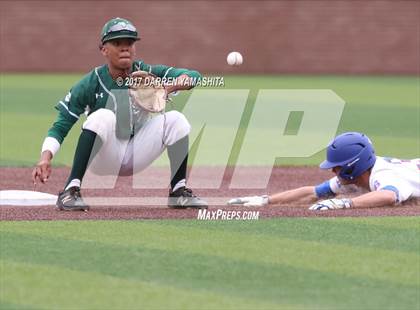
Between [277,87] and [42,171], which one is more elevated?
[42,171]

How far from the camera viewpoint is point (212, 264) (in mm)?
6770

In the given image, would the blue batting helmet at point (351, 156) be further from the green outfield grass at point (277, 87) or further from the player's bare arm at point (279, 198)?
the green outfield grass at point (277, 87)

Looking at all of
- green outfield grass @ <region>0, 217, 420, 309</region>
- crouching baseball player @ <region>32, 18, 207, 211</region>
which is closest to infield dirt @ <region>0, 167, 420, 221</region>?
crouching baseball player @ <region>32, 18, 207, 211</region>

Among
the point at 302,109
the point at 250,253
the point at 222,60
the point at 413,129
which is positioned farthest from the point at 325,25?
the point at 250,253

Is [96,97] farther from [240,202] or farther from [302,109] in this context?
[302,109]

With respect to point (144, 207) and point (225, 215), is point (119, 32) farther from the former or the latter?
point (225, 215)

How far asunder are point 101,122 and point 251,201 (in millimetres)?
1656

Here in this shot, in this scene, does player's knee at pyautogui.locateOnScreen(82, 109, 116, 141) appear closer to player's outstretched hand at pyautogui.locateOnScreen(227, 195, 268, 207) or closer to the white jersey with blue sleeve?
player's outstretched hand at pyautogui.locateOnScreen(227, 195, 268, 207)

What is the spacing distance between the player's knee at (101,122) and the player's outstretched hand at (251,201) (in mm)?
1421

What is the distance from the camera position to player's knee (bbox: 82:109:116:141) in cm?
901

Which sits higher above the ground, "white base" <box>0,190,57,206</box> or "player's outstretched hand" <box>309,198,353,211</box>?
"player's outstretched hand" <box>309,198,353,211</box>

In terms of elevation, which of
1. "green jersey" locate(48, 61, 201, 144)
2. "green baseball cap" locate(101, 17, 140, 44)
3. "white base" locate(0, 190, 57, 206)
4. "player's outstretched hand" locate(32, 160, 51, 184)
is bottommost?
"white base" locate(0, 190, 57, 206)

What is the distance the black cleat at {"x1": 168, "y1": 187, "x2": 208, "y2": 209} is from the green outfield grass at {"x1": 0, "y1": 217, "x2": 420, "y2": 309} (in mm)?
842

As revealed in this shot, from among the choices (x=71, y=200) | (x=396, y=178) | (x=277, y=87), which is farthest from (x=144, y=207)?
(x=277, y=87)
